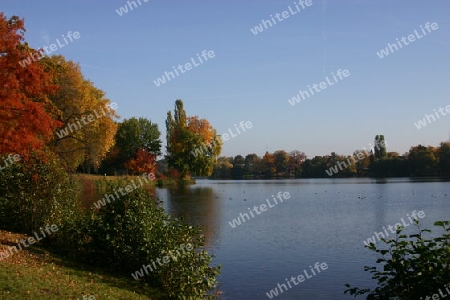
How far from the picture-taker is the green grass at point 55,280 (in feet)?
33.5

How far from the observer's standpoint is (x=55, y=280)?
1131 centimetres

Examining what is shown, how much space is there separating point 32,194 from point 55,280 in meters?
6.31

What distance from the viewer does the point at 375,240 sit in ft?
72.7

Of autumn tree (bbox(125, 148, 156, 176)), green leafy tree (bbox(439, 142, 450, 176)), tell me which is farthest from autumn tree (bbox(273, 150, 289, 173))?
autumn tree (bbox(125, 148, 156, 176))

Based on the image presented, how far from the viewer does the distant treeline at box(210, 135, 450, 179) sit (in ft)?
374

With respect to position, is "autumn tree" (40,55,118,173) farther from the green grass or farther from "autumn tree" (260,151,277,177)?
"autumn tree" (260,151,277,177)

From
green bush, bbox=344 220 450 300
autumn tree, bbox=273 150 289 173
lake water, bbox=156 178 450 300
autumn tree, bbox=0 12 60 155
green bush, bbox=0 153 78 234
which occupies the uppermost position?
autumn tree, bbox=0 12 60 155

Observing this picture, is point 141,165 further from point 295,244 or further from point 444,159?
point 444,159

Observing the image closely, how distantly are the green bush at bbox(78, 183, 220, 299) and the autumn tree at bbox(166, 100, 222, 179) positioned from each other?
6368 centimetres

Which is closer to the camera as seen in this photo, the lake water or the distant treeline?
the lake water

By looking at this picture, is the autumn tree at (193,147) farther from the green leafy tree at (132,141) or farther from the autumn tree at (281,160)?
the autumn tree at (281,160)

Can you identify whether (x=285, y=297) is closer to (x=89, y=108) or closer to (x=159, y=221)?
(x=159, y=221)

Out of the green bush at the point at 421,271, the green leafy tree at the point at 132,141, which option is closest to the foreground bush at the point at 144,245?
the green bush at the point at 421,271

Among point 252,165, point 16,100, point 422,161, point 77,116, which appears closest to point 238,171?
point 252,165
